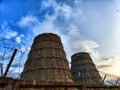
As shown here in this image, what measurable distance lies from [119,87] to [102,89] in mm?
1861

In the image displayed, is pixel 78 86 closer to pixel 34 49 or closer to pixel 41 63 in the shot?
pixel 41 63

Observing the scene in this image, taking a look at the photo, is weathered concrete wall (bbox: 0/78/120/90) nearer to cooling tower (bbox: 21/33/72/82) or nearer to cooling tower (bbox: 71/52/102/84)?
cooling tower (bbox: 21/33/72/82)

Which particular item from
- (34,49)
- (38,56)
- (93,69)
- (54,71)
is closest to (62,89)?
(54,71)

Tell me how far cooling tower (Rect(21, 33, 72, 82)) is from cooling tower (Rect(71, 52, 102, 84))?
1064 centimetres

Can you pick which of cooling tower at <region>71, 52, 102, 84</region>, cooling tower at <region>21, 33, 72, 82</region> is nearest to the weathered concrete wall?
cooling tower at <region>21, 33, 72, 82</region>

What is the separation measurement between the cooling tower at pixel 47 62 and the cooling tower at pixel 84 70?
10.6 metres

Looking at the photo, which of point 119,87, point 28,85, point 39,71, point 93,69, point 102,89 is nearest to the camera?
point 28,85

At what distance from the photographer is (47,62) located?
85.1ft

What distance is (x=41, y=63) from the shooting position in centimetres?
2580

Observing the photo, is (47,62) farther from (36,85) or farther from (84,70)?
(36,85)

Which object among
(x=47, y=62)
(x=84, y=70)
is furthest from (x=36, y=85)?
(x=84, y=70)

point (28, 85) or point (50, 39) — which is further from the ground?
point (50, 39)

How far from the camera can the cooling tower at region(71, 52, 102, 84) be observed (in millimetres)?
36625

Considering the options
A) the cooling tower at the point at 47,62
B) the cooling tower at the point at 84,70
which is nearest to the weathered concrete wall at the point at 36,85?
the cooling tower at the point at 47,62
